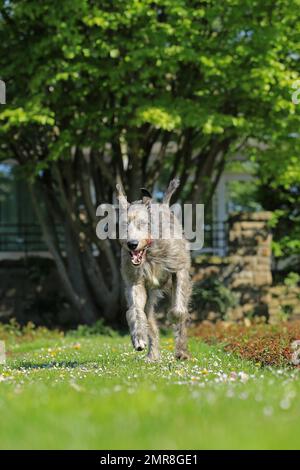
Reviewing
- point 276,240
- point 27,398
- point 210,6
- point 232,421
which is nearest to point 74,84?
point 210,6

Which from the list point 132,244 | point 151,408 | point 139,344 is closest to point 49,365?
point 139,344

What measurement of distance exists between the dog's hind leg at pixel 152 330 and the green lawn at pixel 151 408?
947mm

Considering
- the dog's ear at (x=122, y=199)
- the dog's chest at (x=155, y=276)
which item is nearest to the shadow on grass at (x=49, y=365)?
the dog's chest at (x=155, y=276)

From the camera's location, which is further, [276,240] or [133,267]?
[276,240]

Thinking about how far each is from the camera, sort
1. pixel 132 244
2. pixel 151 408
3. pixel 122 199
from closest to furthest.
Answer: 1. pixel 151 408
2. pixel 132 244
3. pixel 122 199

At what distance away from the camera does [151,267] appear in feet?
28.9

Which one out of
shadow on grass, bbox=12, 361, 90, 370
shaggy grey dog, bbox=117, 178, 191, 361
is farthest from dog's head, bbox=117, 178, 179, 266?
shadow on grass, bbox=12, 361, 90, 370

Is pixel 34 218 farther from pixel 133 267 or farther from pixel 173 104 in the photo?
pixel 133 267

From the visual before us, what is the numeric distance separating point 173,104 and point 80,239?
4625 millimetres

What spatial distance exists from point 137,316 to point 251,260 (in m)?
9.98

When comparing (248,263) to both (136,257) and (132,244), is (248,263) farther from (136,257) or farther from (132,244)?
(132,244)

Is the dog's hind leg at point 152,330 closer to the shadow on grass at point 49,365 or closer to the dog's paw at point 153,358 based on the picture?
the dog's paw at point 153,358

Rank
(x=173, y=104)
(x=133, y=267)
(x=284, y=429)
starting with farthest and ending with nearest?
(x=173, y=104) → (x=133, y=267) → (x=284, y=429)

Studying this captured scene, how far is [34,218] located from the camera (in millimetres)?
22859
